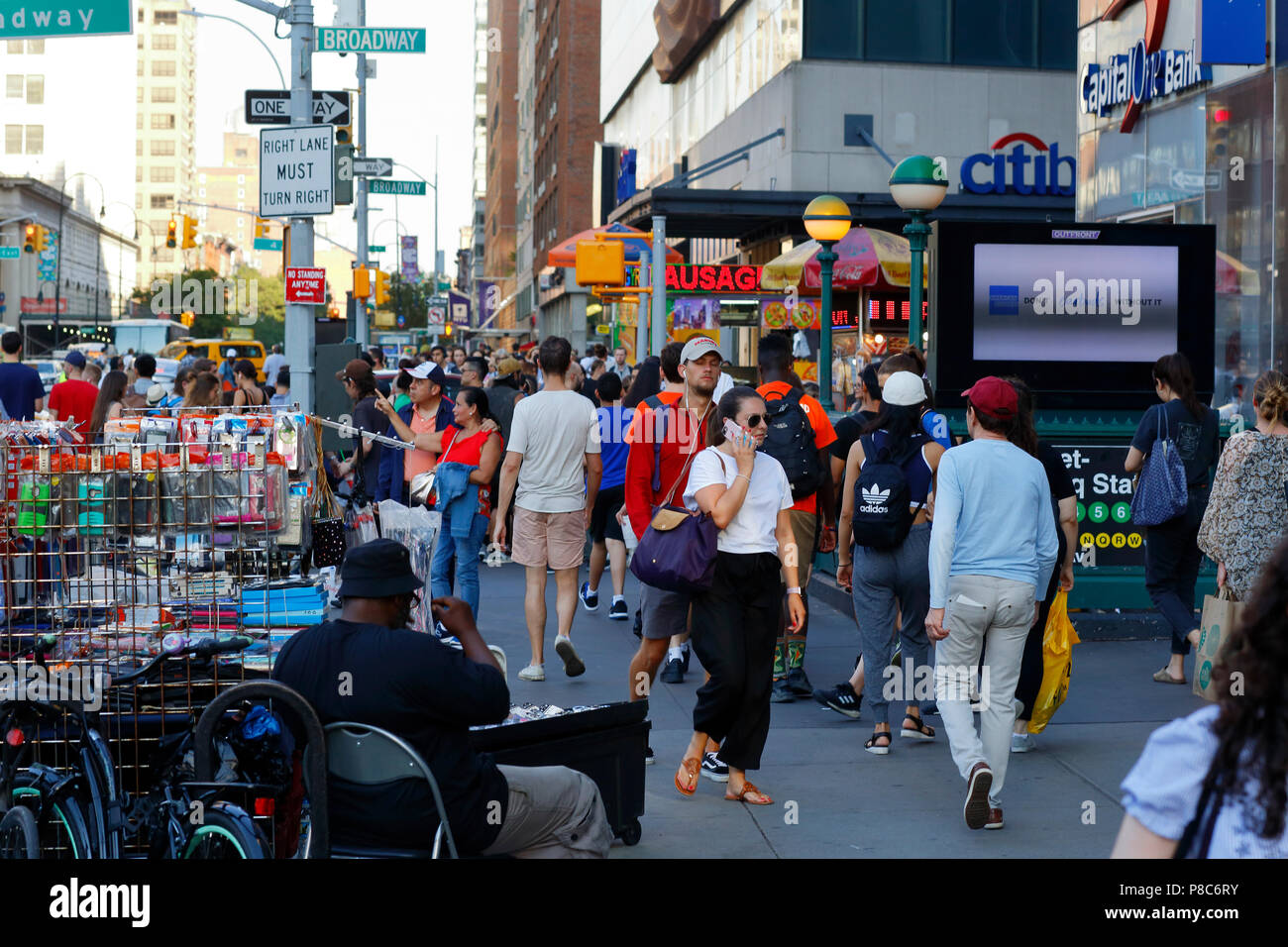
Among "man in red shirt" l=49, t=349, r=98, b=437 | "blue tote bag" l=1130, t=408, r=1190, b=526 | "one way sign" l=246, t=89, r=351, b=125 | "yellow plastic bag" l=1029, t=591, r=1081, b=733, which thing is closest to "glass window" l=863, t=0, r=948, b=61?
"one way sign" l=246, t=89, r=351, b=125

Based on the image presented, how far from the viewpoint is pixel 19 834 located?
4809 millimetres

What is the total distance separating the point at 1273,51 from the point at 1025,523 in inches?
399

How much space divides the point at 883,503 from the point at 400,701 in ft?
12.1

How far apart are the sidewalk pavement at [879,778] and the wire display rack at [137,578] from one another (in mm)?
1879

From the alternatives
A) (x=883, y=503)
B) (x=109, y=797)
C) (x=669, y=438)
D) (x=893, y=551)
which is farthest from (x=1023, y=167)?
(x=109, y=797)

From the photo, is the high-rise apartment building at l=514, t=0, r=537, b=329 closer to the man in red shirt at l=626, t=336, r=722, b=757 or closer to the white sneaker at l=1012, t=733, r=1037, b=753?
the man in red shirt at l=626, t=336, r=722, b=757

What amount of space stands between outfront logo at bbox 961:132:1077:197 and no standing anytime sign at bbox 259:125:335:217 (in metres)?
18.1

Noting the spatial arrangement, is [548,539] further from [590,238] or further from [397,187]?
[590,238]

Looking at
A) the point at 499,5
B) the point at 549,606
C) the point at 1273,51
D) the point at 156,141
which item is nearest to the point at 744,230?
the point at 1273,51

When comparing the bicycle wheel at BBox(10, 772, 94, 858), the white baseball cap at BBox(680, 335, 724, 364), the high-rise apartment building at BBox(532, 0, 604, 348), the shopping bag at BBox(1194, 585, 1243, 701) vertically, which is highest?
the high-rise apartment building at BBox(532, 0, 604, 348)

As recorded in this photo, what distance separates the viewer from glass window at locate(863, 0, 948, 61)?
103ft

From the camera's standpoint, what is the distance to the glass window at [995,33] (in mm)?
31438

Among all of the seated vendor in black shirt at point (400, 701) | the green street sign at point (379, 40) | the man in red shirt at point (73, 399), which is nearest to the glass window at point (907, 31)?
the green street sign at point (379, 40)

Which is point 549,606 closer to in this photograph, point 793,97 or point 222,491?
point 222,491
